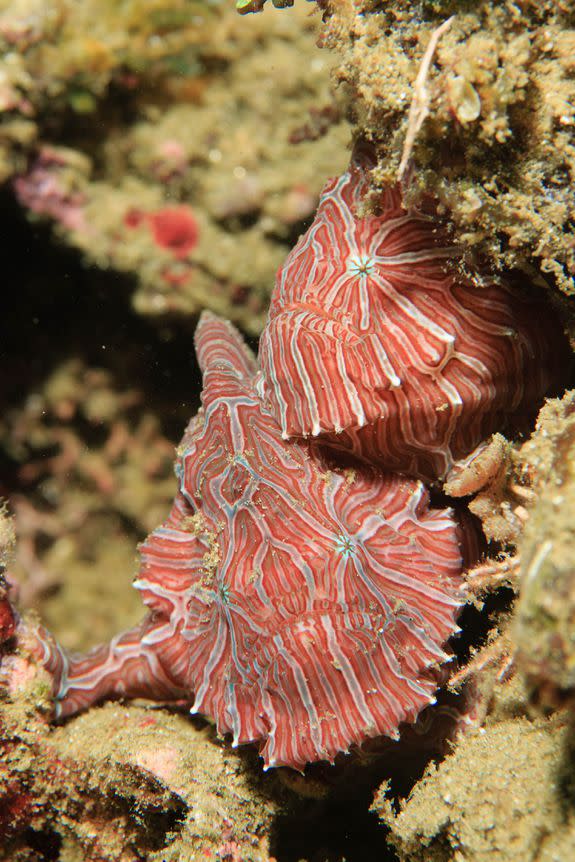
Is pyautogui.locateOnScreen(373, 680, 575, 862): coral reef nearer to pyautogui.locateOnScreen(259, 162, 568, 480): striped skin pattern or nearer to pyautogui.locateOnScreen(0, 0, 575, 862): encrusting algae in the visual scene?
pyautogui.locateOnScreen(0, 0, 575, 862): encrusting algae

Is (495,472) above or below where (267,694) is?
above

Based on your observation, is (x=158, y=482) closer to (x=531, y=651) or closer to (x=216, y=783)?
(x=216, y=783)

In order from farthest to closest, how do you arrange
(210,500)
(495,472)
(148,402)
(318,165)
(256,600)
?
(148,402), (318,165), (210,500), (256,600), (495,472)

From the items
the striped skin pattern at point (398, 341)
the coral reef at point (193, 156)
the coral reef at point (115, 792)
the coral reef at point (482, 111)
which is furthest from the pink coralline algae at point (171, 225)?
the coral reef at point (115, 792)

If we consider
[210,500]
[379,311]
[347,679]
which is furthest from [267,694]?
[379,311]

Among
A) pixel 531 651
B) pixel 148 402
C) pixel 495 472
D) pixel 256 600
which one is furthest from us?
pixel 148 402
